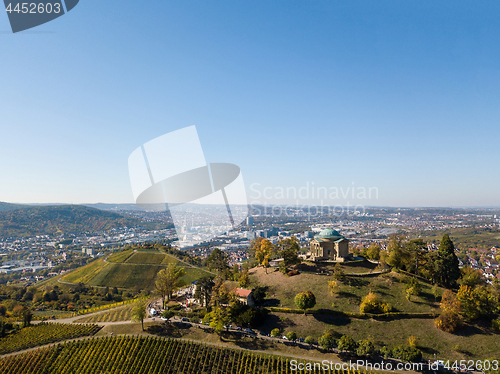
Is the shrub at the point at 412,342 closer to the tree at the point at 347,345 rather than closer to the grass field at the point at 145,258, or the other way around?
the tree at the point at 347,345

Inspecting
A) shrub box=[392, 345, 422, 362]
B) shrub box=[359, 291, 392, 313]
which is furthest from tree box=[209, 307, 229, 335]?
shrub box=[392, 345, 422, 362]

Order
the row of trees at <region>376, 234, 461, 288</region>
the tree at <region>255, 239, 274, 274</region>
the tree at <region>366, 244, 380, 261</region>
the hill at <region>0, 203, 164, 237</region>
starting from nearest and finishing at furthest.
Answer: the row of trees at <region>376, 234, 461, 288</region>
the tree at <region>255, 239, 274, 274</region>
the tree at <region>366, 244, 380, 261</region>
the hill at <region>0, 203, 164, 237</region>

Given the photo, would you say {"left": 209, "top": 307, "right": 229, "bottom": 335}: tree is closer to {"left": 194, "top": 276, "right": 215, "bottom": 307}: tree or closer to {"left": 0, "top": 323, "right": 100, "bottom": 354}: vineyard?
{"left": 194, "top": 276, "right": 215, "bottom": 307}: tree

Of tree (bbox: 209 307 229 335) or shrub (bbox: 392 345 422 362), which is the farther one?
tree (bbox: 209 307 229 335)

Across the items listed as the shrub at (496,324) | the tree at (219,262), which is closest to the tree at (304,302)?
the tree at (219,262)

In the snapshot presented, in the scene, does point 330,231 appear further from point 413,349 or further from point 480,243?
point 480,243

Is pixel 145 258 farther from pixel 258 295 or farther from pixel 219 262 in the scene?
pixel 258 295
